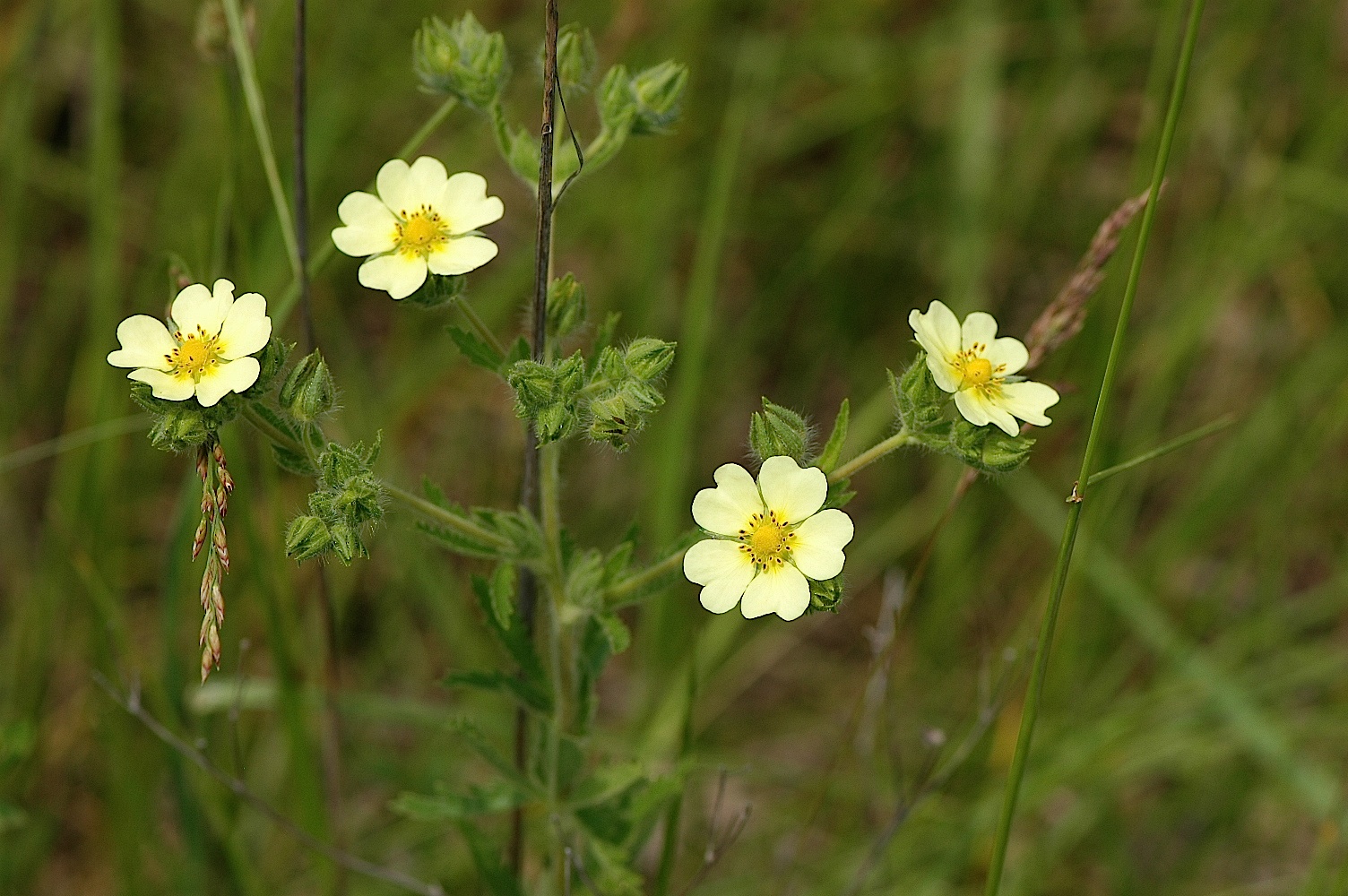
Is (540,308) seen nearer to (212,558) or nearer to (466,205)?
(466,205)

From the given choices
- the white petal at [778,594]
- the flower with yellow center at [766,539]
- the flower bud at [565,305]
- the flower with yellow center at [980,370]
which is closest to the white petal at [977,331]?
the flower with yellow center at [980,370]

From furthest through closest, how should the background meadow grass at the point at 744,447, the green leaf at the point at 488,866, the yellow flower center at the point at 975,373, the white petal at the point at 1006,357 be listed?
the background meadow grass at the point at 744,447
the green leaf at the point at 488,866
the white petal at the point at 1006,357
the yellow flower center at the point at 975,373


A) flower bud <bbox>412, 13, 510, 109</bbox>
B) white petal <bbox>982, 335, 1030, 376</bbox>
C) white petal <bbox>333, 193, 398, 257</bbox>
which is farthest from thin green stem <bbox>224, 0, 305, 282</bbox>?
white petal <bbox>982, 335, 1030, 376</bbox>

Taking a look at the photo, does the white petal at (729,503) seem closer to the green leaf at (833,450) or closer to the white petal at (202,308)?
the green leaf at (833,450)

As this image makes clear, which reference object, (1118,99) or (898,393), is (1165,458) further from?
(898,393)

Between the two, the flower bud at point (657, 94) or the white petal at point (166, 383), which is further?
the flower bud at point (657, 94)
